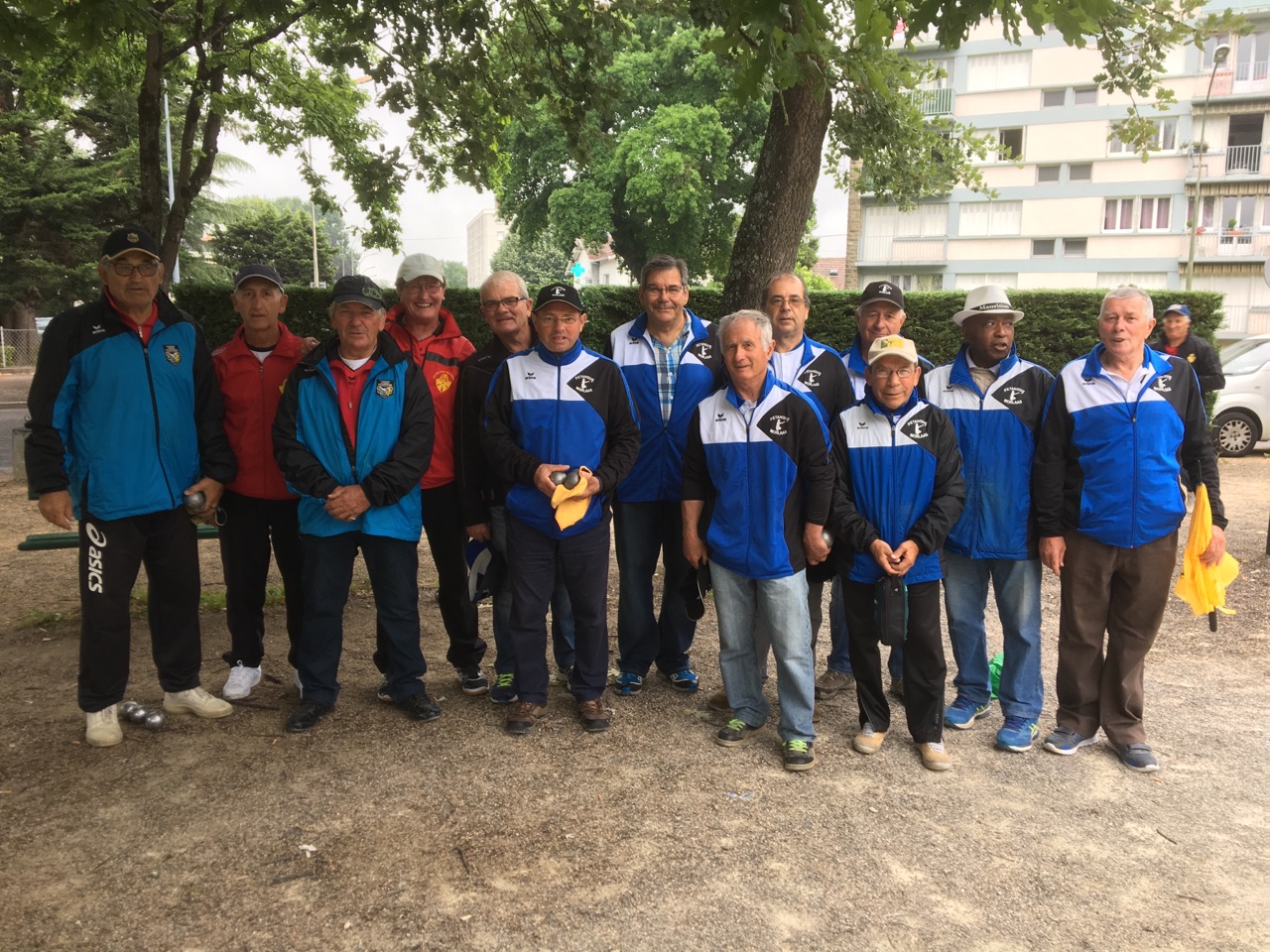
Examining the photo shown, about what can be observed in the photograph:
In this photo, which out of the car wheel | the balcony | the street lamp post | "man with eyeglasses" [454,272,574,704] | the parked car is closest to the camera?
"man with eyeglasses" [454,272,574,704]

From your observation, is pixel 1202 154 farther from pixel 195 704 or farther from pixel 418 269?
pixel 195 704

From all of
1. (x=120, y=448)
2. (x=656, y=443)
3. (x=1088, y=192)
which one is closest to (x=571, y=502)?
(x=656, y=443)

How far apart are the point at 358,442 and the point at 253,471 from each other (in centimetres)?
66

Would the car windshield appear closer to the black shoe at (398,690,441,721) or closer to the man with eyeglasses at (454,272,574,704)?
the man with eyeglasses at (454,272,574,704)

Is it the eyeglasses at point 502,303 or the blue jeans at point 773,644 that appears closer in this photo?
the blue jeans at point 773,644

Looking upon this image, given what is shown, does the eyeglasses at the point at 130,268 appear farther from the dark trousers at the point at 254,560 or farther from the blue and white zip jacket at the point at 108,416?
the dark trousers at the point at 254,560

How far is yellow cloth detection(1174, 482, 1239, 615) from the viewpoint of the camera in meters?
4.32

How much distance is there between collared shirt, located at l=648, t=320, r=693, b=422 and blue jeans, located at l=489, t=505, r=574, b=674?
38.2 inches

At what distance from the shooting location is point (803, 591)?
4137mm

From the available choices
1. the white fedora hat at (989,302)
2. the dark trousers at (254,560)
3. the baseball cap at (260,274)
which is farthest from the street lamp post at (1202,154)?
the dark trousers at (254,560)

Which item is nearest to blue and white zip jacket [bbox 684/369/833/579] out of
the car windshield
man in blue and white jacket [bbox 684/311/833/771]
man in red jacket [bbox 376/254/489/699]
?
man in blue and white jacket [bbox 684/311/833/771]

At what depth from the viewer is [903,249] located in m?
39.9

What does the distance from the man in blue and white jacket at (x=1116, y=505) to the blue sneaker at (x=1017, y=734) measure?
0.09m

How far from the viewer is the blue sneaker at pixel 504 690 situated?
15.6 ft
